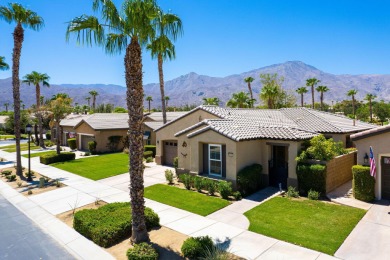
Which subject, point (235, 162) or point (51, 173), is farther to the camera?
point (51, 173)

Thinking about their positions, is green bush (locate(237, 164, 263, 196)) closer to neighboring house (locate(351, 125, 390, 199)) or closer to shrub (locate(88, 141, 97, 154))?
neighboring house (locate(351, 125, 390, 199))

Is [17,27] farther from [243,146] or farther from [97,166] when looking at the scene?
[243,146]

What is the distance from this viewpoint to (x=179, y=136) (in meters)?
20.6

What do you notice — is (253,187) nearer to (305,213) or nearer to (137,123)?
(305,213)

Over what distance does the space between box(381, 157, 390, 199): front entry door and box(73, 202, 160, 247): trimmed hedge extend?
38.6 feet

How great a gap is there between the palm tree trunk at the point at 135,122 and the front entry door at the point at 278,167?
34.7 feet

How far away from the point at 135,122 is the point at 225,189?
25.4 ft

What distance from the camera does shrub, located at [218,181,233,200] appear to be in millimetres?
15391

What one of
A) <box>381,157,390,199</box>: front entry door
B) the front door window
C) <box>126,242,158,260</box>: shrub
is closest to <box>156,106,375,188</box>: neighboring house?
the front door window

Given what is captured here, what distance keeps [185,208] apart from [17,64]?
1864cm

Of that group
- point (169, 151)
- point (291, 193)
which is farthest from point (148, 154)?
Result: point (291, 193)

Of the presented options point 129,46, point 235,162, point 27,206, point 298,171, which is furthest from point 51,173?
point 298,171

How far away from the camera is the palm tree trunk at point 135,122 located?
9.72 metres

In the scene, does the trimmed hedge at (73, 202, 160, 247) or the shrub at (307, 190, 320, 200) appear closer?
the trimmed hedge at (73, 202, 160, 247)
